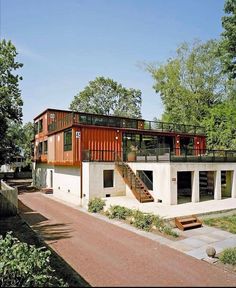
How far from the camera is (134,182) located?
22.0 meters

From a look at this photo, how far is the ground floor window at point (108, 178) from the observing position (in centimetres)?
2225

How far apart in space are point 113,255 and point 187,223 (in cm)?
544

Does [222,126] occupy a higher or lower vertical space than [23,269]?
higher

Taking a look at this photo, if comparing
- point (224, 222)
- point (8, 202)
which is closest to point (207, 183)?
point (224, 222)

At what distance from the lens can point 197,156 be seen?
21188 mm

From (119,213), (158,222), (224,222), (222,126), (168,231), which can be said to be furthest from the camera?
(222,126)

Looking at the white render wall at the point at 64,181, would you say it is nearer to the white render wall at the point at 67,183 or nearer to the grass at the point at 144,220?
the white render wall at the point at 67,183

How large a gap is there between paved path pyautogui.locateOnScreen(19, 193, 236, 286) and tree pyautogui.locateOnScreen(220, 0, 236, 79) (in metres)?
20.1

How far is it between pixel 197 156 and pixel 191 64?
22124 millimetres

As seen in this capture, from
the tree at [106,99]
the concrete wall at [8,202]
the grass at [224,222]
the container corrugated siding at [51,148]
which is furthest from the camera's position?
the tree at [106,99]

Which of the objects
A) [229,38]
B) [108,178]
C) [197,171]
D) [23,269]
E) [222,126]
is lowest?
[23,269]

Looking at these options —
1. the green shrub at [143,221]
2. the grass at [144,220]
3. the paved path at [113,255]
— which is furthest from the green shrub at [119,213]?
the green shrub at [143,221]

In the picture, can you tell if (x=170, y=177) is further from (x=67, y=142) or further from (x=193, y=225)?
(x=67, y=142)

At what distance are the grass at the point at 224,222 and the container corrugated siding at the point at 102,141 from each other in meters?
10.0
